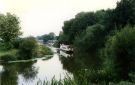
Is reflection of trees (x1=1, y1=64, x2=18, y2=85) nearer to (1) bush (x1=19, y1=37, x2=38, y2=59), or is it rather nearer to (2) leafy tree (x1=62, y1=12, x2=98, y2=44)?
(1) bush (x1=19, y1=37, x2=38, y2=59)

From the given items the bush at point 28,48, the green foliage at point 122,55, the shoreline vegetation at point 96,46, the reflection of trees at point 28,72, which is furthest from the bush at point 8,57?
the green foliage at point 122,55

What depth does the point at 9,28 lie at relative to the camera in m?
76.1

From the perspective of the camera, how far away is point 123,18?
72625mm

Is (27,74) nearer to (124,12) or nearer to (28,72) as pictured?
(28,72)

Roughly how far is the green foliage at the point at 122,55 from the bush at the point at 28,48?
126 ft

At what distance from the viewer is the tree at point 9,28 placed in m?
75.3

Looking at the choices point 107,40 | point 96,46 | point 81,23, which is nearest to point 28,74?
point 107,40

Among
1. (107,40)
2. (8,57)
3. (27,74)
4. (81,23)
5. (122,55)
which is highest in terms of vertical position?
(81,23)

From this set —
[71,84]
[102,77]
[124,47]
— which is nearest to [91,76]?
[102,77]

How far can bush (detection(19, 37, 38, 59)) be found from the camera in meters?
64.6

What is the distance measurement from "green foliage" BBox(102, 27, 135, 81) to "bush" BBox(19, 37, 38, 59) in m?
38.4

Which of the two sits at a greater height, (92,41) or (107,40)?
(92,41)

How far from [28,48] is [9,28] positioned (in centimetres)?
1249

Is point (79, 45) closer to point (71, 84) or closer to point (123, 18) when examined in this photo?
point (123, 18)
